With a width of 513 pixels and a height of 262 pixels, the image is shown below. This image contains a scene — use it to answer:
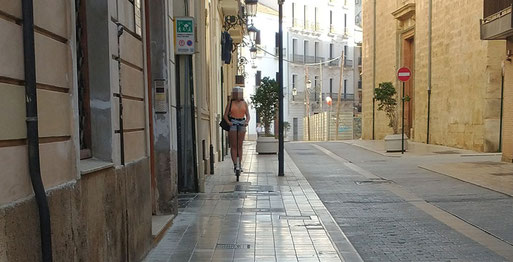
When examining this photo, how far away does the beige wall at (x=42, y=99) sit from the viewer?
230 cm

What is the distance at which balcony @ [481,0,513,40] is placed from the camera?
1284cm

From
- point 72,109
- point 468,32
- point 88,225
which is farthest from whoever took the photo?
point 468,32

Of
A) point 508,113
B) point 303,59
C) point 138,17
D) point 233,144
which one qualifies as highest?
→ point 303,59

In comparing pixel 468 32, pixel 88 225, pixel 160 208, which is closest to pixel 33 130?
pixel 88 225

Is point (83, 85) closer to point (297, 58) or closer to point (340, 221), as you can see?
point (340, 221)

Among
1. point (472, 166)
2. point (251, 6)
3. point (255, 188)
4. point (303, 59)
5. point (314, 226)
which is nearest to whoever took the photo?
point (314, 226)

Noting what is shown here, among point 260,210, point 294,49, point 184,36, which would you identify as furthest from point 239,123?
point 294,49

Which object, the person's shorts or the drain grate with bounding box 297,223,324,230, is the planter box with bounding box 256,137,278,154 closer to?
the person's shorts

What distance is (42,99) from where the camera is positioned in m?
2.70

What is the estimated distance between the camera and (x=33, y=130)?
2.50 m

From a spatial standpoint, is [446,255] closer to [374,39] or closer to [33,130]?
[33,130]

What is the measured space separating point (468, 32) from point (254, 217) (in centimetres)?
1480

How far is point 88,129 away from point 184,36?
4.31 meters

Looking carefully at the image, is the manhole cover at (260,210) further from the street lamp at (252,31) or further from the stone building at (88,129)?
the street lamp at (252,31)
